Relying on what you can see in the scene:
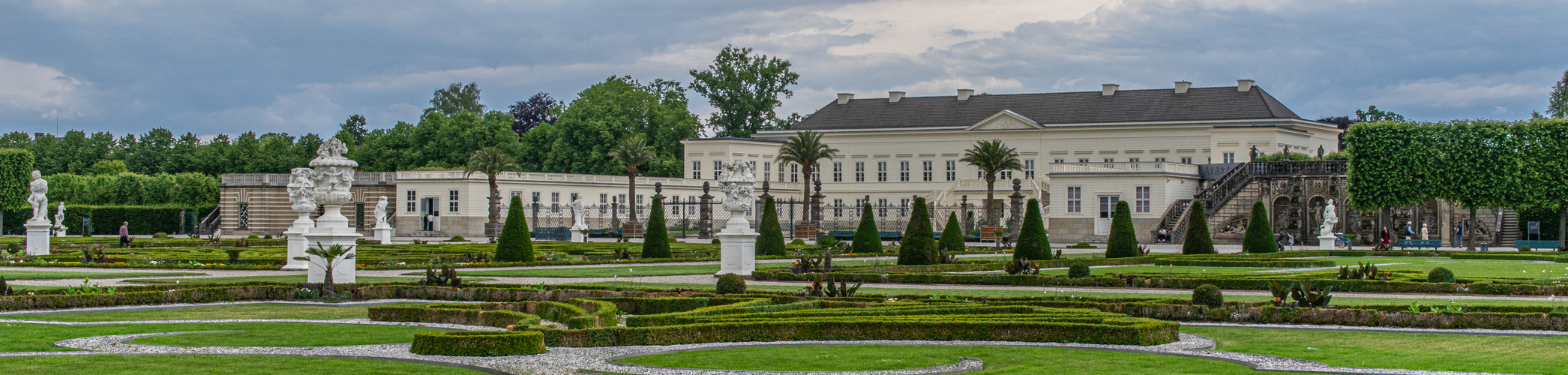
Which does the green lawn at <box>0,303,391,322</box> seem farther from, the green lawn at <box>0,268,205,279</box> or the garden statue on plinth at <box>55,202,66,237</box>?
the garden statue on plinth at <box>55,202,66,237</box>

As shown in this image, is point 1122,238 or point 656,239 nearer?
point 656,239

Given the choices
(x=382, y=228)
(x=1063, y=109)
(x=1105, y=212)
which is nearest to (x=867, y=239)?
(x=382, y=228)

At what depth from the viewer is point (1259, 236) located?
38375 millimetres

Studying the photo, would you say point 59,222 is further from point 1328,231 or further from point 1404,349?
point 1404,349

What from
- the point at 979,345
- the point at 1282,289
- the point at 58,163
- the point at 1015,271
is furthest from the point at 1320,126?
the point at 58,163

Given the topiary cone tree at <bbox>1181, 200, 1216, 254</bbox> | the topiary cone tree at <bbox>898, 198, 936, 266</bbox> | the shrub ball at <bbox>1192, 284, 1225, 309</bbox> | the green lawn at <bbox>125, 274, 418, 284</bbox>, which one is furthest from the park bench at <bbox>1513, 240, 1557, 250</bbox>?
the green lawn at <bbox>125, 274, 418, 284</bbox>

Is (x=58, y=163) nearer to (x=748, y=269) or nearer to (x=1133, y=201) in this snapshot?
(x=1133, y=201)

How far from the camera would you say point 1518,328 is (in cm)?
1504

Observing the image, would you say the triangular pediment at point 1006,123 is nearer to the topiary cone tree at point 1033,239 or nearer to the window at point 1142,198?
the window at point 1142,198

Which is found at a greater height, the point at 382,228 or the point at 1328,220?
the point at 1328,220

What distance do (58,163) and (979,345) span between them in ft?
295

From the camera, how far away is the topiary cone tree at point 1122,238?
1371 inches

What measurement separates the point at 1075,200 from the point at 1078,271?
35423 mm

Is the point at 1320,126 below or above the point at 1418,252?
above
